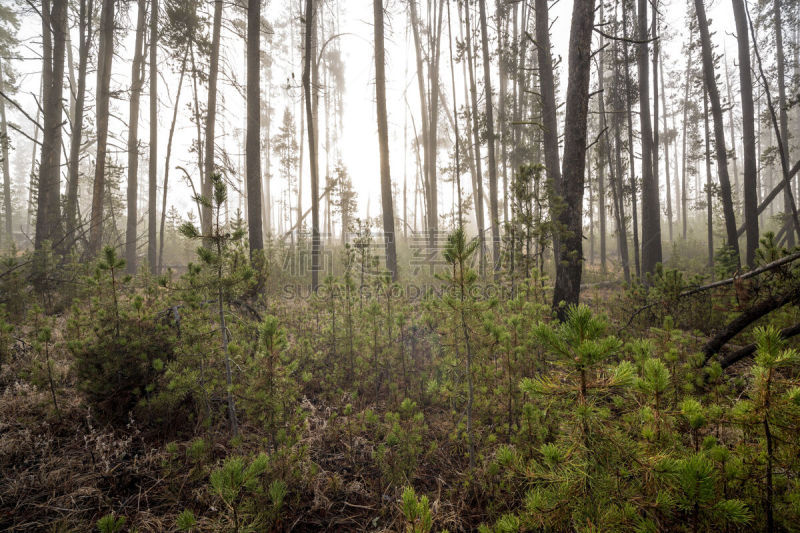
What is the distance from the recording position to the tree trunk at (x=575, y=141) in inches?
171

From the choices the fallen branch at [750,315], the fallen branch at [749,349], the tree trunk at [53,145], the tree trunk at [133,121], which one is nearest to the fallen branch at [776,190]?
the fallen branch at [750,315]

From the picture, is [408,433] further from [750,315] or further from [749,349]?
[750,315]

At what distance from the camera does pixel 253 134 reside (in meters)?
6.29

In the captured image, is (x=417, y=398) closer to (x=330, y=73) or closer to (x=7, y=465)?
(x=7, y=465)

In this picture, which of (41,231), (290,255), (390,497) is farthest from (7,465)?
(290,255)

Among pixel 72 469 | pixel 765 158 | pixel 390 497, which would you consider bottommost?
pixel 390 497

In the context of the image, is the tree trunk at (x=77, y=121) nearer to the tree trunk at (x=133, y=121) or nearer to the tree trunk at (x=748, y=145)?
the tree trunk at (x=133, y=121)

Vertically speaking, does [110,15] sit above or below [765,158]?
above

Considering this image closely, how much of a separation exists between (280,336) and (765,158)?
44.4 ft

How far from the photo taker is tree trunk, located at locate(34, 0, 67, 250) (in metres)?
6.96

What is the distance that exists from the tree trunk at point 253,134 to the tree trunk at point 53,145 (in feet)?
14.9

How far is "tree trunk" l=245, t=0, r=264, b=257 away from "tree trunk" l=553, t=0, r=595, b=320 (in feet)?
17.7

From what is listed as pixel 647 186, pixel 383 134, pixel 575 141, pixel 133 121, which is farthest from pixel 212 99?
pixel 647 186

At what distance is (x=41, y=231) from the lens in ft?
22.8
